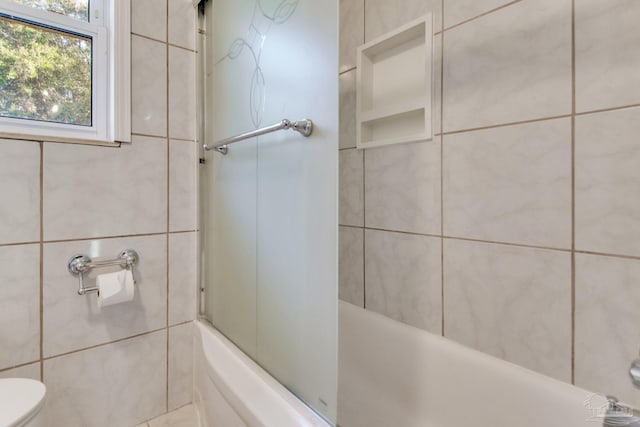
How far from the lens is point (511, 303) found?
1113 millimetres

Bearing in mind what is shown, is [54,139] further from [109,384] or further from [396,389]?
[396,389]

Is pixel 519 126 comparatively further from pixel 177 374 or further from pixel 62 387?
pixel 62 387

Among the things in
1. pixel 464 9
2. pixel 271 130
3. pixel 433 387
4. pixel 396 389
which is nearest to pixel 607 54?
pixel 464 9

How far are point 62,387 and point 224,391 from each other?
0.60 metres

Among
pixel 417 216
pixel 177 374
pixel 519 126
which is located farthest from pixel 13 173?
pixel 519 126

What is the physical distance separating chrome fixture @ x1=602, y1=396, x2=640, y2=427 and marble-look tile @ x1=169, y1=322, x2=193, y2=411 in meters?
1.46

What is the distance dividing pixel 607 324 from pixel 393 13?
4.64 feet

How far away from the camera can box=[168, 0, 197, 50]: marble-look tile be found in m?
1.35

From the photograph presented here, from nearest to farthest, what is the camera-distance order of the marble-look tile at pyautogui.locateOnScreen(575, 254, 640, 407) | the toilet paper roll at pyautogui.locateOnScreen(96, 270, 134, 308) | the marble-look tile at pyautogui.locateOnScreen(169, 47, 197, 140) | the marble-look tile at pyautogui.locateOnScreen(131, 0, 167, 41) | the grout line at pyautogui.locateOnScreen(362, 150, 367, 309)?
the marble-look tile at pyautogui.locateOnScreen(575, 254, 640, 407) → the toilet paper roll at pyautogui.locateOnScreen(96, 270, 134, 308) → the marble-look tile at pyautogui.locateOnScreen(131, 0, 167, 41) → the marble-look tile at pyautogui.locateOnScreen(169, 47, 197, 140) → the grout line at pyautogui.locateOnScreen(362, 150, 367, 309)

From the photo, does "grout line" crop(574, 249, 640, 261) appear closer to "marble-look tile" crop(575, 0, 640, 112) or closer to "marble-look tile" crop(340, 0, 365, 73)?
"marble-look tile" crop(575, 0, 640, 112)

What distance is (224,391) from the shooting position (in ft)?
3.50

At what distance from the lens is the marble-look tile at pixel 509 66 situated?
0.99 m

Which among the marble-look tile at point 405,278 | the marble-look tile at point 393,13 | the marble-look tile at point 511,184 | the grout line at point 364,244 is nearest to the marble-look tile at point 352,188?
the grout line at point 364,244

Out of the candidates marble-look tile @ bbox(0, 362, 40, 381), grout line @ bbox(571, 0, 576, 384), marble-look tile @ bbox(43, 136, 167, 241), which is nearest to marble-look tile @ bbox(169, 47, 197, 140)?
marble-look tile @ bbox(43, 136, 167, 241)
